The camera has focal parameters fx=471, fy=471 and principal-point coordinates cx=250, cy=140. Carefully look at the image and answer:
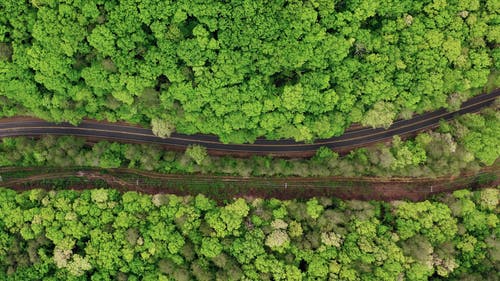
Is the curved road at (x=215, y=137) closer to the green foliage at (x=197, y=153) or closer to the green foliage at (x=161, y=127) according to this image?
the green foliage at (x=197, y=153)

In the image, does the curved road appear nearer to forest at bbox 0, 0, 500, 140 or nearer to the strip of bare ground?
the strip of bare ground

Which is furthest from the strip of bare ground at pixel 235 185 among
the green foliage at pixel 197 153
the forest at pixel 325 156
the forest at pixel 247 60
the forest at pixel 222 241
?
the forest at pixel 247 60

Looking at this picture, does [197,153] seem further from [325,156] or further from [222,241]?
[325,156]

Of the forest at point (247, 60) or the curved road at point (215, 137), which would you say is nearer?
the forest at point (247, 60)

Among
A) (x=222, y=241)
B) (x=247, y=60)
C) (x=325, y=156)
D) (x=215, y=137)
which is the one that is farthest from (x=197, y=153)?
(x=325, y=156)

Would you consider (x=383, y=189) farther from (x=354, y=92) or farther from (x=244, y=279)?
(x=244, y=279)
